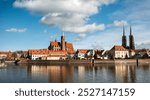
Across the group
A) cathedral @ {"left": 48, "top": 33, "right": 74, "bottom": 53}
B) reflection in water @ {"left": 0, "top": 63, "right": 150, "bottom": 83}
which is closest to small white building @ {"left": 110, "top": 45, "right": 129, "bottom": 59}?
cathedral @ {"left": 48, "top": 33, "right": 74, "bottom": 53}

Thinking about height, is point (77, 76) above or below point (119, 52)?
below

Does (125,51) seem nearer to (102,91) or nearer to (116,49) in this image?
(116,49)

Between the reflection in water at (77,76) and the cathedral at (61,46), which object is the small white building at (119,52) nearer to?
the cathedral at (61,46)

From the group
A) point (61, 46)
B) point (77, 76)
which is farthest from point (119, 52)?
point (77, 76)

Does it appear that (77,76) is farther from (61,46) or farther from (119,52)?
(61,46)

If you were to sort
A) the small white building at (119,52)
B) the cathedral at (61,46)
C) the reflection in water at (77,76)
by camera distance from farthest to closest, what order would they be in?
the cathedral at (61,46)
the small white building at (119,52)
the reflection in water at (77,76)

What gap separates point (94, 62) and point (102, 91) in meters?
18.4

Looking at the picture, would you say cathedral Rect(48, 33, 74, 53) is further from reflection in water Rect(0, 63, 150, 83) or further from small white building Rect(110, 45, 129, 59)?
reflection in water Rect(0, 63, 150, 83)

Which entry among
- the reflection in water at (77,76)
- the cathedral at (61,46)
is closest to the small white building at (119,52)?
the cathedral at (61,46)

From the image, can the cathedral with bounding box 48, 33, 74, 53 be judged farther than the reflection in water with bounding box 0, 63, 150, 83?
Yes

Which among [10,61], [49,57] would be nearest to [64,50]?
[49,57]

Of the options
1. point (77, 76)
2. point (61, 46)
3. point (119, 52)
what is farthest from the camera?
point (61, 46)

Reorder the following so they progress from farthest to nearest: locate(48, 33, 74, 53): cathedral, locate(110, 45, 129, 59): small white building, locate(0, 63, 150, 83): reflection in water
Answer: locate(48, 33, 74, 53): cathedral, locate(110, 45, 129, 59): small white building, locate(0, 63, 150, 83): reflection in water

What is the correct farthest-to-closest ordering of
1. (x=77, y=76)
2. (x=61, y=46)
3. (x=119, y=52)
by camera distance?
1. (x=61, y=46)
2. (x=119, y=52)
3. (x=77, y=76)
